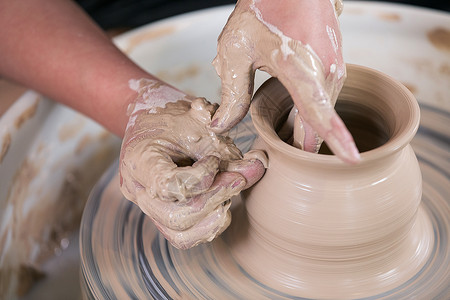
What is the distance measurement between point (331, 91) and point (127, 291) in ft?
2.03

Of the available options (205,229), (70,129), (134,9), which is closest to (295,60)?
(205,229)

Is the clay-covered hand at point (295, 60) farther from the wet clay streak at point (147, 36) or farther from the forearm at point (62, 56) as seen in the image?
the wet clay streak at point (147, 36)

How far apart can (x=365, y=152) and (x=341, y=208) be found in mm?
137

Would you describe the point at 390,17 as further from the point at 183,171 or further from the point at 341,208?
the point at 183,171

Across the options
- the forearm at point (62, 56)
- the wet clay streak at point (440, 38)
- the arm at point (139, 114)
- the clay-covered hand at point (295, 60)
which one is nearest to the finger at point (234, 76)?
the clay-covered hand at point (295, 60)

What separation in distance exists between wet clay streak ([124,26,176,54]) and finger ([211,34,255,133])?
1.02 m

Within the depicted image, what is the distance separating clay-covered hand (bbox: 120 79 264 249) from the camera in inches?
39.4

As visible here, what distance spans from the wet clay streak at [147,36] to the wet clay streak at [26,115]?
0.45 meters

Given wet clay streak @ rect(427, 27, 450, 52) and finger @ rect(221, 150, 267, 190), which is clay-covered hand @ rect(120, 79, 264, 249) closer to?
finger @ rect(221, 150, 267, 190)

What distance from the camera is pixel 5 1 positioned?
64.8 inches

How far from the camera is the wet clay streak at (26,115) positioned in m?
1.56

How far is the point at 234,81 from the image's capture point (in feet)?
3.34

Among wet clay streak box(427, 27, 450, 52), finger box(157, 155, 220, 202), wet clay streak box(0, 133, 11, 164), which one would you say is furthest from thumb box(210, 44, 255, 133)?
wet clay streak box(427, 27, 450, 52)

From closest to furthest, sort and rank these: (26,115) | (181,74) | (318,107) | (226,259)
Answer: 1. (318,107)
2. (226,259)
3. (26,115)
4. (181,74)
